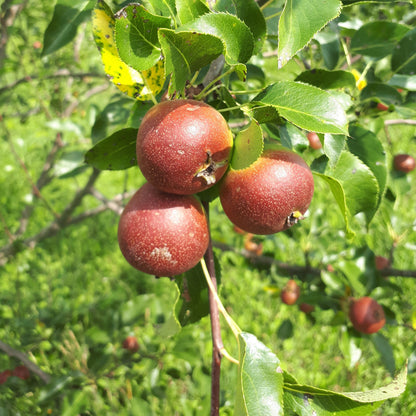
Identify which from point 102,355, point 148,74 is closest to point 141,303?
Answer: point 102,355

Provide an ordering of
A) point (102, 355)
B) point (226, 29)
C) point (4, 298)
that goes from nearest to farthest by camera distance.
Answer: point (226, 29)
point (102, 355)
point (4, 298)

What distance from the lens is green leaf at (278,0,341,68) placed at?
2.24 ft

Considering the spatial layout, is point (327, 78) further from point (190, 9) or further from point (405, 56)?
point (405, 56)

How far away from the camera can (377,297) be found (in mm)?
1657

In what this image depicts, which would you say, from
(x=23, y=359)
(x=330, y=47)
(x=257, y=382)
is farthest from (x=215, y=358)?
(x=330, y=47)

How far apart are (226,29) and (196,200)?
343 millimetres

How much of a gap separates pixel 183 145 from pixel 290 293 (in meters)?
1.46

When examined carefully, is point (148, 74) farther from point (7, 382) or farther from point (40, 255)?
point (40, 255)

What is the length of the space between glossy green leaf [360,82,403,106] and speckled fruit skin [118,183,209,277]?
649 millimetres

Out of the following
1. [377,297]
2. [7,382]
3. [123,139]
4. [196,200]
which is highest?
[123,139]

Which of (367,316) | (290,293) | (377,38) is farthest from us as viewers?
(290,293)

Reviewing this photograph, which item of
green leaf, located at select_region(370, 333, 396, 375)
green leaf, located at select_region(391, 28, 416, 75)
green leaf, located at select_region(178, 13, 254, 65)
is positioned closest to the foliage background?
green leaf, located at select_region(370, 333, 396, 375)

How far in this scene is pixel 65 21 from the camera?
104 centimetres

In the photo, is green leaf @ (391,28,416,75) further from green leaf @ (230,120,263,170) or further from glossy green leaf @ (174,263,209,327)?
glossy green leaf @ (174,263,209,327)
